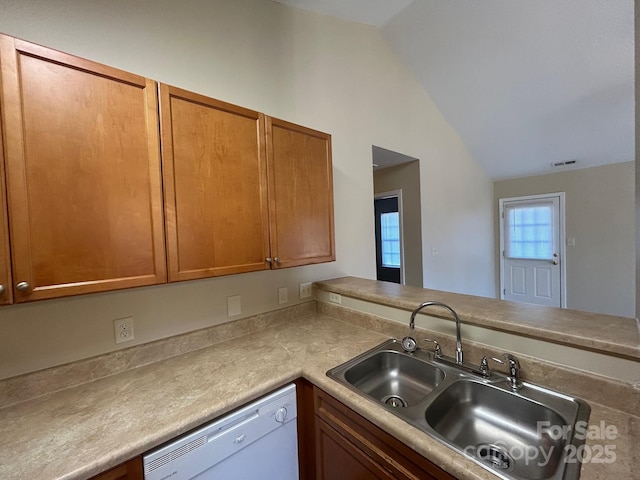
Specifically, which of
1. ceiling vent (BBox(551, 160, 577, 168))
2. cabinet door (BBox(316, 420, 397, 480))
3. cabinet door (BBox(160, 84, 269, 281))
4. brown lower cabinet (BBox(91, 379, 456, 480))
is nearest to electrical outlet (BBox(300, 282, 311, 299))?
cabinet door (BBox(160, 84, 269, 281))

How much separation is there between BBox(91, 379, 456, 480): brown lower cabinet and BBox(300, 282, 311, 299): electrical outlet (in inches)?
29.7

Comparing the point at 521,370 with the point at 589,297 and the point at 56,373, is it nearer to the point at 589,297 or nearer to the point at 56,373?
the point at 56,373

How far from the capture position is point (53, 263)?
0.78 meters

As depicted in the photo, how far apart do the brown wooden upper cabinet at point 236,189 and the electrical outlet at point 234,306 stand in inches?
16.4

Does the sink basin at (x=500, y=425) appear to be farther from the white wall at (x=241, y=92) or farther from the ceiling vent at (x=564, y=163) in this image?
the ceiling vent at (x=564, y=163)

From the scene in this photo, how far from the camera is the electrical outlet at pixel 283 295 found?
68.1 inches

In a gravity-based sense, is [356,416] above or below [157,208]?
below

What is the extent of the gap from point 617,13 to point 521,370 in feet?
9.98

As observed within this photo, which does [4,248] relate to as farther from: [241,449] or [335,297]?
[335,297]

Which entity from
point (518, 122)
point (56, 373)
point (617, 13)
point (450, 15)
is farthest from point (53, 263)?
point (518, 122)

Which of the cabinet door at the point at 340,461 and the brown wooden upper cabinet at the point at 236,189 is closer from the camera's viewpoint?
the cabinet door at the point at 340,461

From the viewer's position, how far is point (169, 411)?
87 centimetres

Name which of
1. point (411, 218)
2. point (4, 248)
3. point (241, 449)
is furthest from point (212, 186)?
point (411, 218)

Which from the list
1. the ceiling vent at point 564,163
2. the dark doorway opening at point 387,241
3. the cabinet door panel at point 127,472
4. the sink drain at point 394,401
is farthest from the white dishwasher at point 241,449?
the ceiling vent at point 564,163
